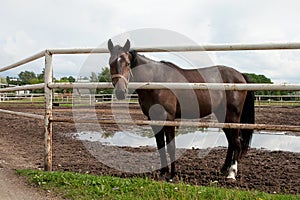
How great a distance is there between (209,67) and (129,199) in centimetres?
300

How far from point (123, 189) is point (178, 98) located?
5.78 ft

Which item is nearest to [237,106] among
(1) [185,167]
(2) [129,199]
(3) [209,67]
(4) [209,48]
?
(3) [209,67]

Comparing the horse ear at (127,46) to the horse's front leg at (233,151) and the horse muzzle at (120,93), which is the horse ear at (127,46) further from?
the horse's front leg at (233,151)

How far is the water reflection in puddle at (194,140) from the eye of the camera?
741cm

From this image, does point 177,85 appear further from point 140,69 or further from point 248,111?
point 248,111

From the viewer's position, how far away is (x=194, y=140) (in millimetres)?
8477

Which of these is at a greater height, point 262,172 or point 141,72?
point 141,72

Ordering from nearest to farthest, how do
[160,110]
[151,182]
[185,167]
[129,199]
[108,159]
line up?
[129,199], [151,182], [160,110], [185,167], [108,159]

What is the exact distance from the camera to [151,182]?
3.38 metres

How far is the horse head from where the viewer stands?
367 centimetres

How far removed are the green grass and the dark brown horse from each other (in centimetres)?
99

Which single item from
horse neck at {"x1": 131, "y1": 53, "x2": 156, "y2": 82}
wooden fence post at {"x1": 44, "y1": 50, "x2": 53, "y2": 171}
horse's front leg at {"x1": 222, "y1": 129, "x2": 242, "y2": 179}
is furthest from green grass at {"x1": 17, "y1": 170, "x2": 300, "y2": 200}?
horse neck at {"x1": 131, "y1": 53, "x2": 156, "y2": 82}

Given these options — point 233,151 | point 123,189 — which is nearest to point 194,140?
point 233,151

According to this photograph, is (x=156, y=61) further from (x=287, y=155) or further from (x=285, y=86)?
(x=287, y=155)
